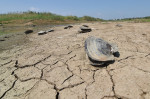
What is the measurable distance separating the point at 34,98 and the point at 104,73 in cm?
101

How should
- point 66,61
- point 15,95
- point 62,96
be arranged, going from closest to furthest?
point 62,96 < point 15,95 < point 66,61

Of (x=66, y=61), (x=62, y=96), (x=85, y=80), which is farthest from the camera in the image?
(x=66, y=61)

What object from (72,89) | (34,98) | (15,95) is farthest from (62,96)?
(15,95)

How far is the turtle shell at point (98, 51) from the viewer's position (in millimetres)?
1834

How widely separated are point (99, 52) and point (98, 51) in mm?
30

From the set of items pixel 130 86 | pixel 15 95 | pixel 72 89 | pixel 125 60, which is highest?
pixel 125 60

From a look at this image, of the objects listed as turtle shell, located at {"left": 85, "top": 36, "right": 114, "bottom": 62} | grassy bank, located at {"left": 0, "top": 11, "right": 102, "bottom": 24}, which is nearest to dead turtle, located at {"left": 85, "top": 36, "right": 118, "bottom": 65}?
turtle shell, located at {"left": 85, "top": 36, "right": 114, "bottom": 62}

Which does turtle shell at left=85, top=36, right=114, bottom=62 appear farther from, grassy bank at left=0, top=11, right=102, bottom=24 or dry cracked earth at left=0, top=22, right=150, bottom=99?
grassy bank at left=0, top=11, right=102, bottom=24

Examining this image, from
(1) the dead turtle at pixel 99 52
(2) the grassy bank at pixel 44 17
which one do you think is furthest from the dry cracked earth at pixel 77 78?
(2) the grassy bank at pixel 44 17

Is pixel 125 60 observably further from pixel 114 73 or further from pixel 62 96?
pixel 62 96

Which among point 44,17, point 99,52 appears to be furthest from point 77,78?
point 44,17

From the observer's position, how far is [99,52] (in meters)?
1.89

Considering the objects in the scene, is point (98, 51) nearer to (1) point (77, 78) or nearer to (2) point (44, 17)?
(1) point (77, 78)

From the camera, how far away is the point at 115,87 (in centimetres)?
144
